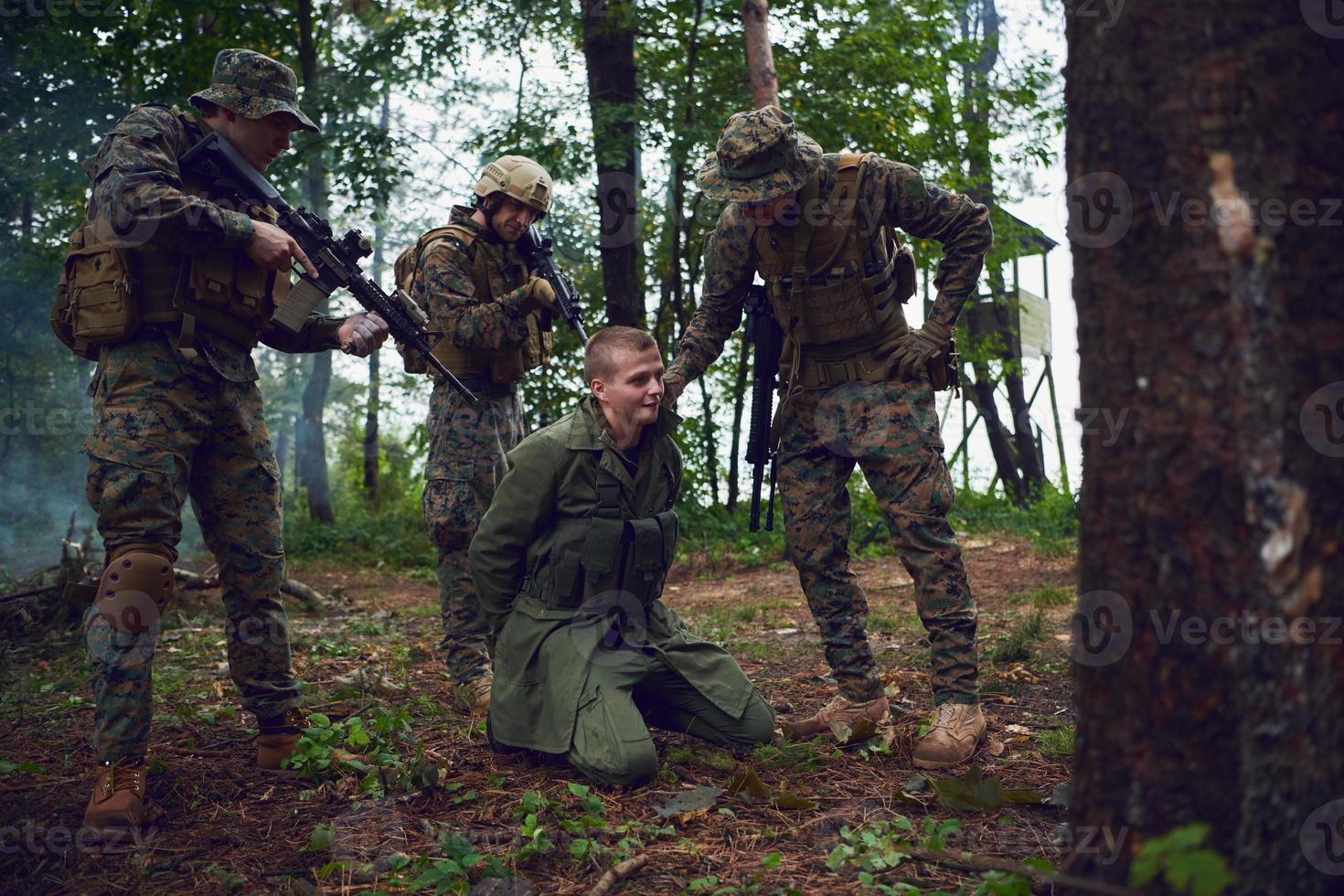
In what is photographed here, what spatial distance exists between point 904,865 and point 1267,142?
1940 mm

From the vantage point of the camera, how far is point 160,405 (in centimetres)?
349

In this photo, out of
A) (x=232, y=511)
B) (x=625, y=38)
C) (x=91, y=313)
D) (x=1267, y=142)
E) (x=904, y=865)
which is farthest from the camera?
(x=625, y=38)

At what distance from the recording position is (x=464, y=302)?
16.3 feet

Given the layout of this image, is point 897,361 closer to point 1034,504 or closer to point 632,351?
point 632,351

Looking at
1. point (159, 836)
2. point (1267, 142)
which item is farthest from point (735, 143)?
point (159, 836)

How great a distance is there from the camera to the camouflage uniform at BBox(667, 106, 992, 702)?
3.88m

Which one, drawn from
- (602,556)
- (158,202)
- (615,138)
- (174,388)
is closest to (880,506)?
(602,556)

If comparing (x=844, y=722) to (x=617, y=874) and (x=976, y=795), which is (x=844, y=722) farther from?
(x=617, y=874)

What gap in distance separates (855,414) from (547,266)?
2110 millimetres

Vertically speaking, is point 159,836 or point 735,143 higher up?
point 735,143

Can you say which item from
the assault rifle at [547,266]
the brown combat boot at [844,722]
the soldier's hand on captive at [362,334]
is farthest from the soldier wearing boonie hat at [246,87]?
the brown combat boot at [844,722]

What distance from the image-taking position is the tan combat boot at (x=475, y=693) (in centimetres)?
466

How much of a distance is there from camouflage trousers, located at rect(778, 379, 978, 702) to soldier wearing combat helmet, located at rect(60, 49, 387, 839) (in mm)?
1781

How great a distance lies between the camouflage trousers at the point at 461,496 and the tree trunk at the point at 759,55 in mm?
3840
